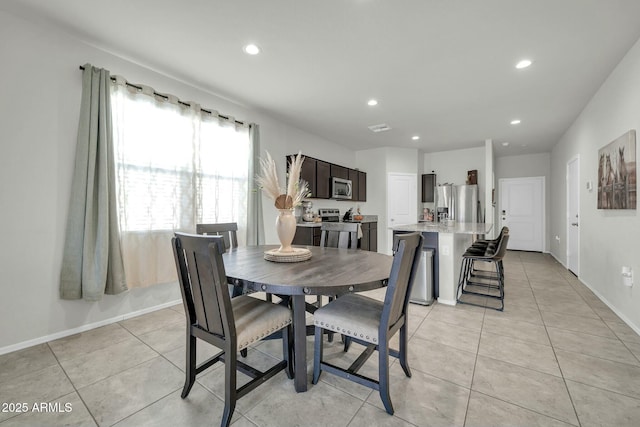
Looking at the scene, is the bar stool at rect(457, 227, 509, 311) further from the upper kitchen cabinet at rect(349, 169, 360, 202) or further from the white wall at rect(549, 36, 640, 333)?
the upper kitchen cabinet at rect(349, 169, 360, 202)

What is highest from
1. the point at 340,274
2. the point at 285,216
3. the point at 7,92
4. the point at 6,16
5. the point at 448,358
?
the point at 6,16

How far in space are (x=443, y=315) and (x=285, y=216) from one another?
6.56 feet

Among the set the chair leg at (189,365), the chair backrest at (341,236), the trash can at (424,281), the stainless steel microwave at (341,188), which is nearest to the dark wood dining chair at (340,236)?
the chair backrest at (341,236)

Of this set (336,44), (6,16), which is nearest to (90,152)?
(6,16)

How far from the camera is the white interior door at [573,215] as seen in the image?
4.20 m

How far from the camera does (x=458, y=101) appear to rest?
3619mm

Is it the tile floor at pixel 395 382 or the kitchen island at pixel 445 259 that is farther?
the kitchen island at pixel 445 259

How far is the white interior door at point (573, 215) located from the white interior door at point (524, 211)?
2211 millimetres

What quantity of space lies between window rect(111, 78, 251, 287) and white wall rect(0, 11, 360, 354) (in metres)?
0.36

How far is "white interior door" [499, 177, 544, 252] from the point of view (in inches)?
266

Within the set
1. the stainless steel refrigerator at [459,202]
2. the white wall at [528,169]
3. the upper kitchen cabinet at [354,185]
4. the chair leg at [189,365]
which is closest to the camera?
the chair leg at [189,365]

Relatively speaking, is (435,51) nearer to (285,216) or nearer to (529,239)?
(285,216)

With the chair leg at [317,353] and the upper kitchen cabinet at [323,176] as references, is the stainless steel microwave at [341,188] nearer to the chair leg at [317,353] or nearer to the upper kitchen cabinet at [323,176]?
the upper kitchen cabinet at [323,176]

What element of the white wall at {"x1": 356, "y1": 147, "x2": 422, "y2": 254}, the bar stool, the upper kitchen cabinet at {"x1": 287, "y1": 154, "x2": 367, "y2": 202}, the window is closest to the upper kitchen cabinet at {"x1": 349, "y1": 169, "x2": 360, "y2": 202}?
the upper kitchen cabinet at {"x1": 287, "y1": 154, "x2": 367, "y2": 202}
